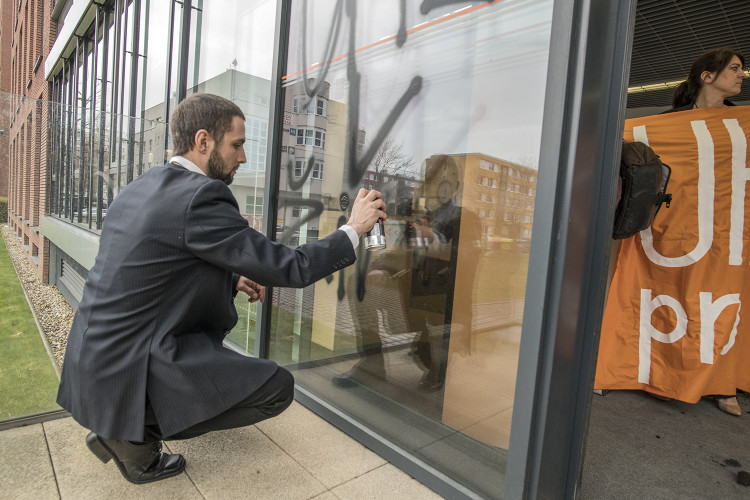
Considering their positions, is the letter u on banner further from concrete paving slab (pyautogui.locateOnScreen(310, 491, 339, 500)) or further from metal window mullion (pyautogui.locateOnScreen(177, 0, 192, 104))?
metal window mullion (pyautogui.locateOnScreen(177, 0, 192, 104))

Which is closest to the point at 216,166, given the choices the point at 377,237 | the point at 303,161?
the point at 377,237

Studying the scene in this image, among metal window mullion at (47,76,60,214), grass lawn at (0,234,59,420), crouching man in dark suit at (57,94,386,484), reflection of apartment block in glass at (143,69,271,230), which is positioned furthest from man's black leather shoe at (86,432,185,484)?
metal window mullion at (47,76,60,214)

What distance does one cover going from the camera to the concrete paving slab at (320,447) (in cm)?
212

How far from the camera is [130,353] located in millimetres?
1672

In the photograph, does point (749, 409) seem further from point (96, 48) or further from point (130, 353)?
point (96, 48)

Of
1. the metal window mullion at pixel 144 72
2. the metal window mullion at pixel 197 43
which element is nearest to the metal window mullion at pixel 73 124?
the metal window mullion at pixel 144 72

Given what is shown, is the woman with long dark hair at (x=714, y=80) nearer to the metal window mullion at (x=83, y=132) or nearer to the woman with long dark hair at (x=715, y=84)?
the woman with long dark hair at (x=715, y=84)

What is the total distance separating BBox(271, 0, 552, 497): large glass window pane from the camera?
186 centimetres

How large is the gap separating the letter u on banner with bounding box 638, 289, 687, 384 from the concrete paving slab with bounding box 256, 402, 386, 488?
1.90 meters

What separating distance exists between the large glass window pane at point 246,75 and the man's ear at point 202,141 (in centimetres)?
132

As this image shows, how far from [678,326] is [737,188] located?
0.89 m

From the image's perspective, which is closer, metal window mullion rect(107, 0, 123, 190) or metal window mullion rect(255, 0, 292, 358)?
metal window mullion rect(255, 0, 292, 358)

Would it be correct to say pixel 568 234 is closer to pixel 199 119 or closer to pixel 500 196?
pixel 500 196

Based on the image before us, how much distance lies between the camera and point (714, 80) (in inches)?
111
